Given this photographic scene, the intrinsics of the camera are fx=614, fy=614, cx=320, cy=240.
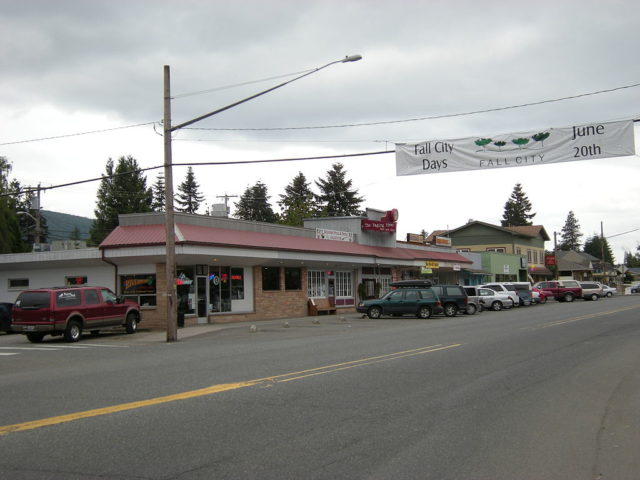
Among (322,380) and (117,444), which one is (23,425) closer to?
(117,444)

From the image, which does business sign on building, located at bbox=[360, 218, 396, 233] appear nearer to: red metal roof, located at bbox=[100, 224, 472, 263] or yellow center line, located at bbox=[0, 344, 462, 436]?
red metal roof, located at bbox=[100, 224, 472, 263]

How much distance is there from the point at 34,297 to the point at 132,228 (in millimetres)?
8273

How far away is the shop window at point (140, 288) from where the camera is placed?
90.6ft

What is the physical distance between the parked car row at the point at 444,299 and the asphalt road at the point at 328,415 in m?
17.0

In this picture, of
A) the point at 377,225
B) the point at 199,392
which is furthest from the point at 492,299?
the point at 199,392

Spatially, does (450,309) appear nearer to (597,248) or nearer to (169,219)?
(169,219)

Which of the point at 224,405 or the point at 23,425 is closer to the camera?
the point at 23,425

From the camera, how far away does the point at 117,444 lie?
21.2ft

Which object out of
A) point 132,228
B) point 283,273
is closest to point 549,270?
point 283,273

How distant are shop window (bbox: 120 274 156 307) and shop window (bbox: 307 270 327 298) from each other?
35.7ft

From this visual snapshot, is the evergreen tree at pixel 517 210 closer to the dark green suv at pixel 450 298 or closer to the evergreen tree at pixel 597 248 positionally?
the evergreen tree at pixel 597 248

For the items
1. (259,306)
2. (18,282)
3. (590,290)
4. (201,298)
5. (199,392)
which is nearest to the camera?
(199,392)

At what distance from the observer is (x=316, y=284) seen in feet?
121

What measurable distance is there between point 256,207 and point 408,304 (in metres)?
64.4
